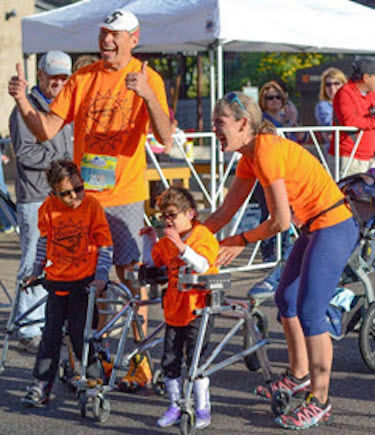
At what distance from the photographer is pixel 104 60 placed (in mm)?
5340

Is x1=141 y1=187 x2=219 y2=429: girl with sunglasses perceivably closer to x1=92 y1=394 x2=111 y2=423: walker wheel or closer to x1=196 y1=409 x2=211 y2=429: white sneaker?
x1=196 y1=409 x2=211 y2=429: white sneaker

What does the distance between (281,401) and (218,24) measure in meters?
4.46

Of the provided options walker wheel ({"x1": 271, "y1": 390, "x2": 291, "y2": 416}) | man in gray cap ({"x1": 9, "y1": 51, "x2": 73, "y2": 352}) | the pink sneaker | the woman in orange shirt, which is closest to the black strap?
the woman in orange shirt

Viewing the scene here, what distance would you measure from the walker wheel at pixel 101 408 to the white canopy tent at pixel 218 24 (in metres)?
4.44

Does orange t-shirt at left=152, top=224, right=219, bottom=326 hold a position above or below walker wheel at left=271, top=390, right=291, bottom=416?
above

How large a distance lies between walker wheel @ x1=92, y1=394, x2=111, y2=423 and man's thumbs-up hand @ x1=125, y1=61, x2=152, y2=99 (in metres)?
1.59

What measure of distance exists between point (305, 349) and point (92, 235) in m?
1.31

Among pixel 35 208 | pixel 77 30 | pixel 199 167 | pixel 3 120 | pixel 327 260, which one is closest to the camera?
pixel 327 260

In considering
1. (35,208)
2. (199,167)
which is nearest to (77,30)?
(199,167)

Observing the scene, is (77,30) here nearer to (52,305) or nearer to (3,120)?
(52,305)

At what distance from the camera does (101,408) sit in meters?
4.72

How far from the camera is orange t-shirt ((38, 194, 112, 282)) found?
513 centimetres

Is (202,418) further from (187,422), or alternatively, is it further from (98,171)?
(98,171)

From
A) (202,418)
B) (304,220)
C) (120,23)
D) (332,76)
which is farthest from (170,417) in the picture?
(332,76)
